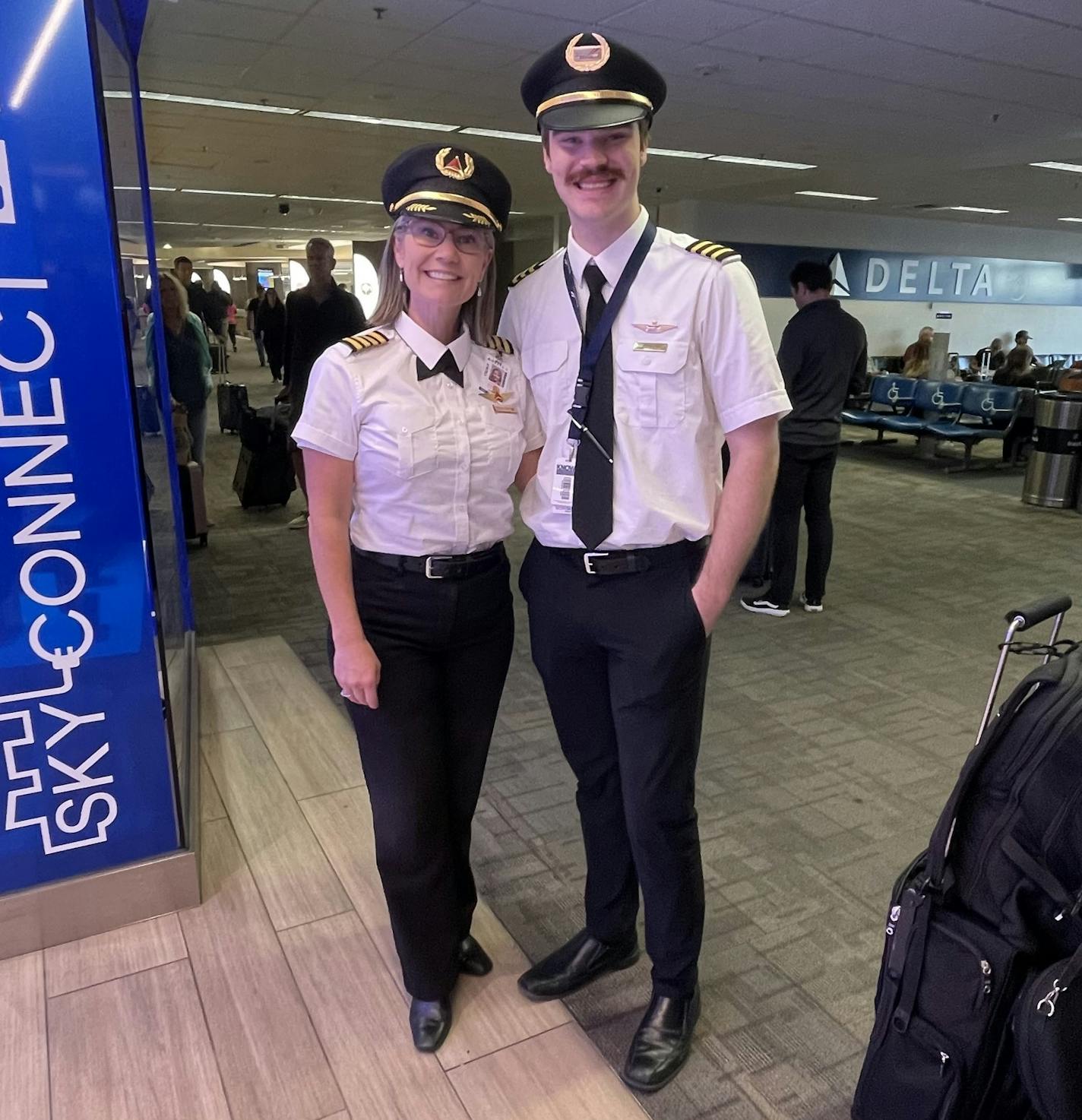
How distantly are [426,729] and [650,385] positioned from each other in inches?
A: 30.0

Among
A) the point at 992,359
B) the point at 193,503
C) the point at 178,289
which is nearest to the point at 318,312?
the point at 178,289

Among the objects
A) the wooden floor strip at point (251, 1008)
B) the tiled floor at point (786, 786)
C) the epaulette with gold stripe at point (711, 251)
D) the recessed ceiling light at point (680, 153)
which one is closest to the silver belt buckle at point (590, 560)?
the epaulette with gold stripe at point (711, 251)

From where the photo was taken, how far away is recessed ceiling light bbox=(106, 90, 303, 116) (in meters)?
6.43

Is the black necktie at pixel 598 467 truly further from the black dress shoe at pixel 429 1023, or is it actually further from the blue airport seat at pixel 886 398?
the blue airport seat at pixel 886 398

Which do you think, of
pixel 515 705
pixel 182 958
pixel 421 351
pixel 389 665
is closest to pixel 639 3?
pixel 515 705

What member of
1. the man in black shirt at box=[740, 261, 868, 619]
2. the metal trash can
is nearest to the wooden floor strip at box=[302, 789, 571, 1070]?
the man in black shirt at box=[740, 261, 868, 619]

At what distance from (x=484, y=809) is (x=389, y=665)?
4.00ft

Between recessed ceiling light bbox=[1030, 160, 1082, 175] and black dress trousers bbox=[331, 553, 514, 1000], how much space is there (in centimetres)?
993

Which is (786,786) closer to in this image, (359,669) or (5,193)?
(359,669)

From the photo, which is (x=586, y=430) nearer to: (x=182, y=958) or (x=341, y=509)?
(x=341, y=509)

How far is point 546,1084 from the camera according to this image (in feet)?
5.70

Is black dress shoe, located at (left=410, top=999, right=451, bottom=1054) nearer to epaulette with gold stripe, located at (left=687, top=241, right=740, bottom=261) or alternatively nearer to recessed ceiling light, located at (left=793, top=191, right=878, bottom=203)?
epaulette with gold stripe, located at (left=687, top=241, right=740, bottom=261)

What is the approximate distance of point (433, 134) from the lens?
8.03 metres

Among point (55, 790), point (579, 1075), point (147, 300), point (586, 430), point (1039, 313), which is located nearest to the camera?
point (586, 430)
